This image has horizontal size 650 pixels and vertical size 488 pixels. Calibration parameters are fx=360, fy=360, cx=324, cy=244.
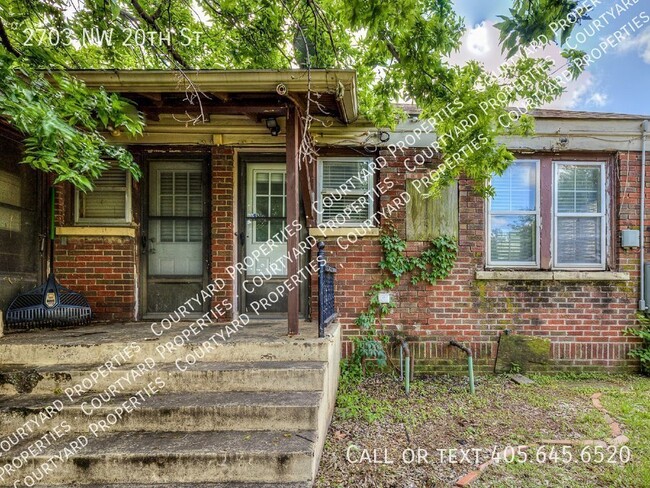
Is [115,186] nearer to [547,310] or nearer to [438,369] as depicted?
[438,369]

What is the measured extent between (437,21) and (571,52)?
1240mm

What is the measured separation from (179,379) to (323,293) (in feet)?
4.80

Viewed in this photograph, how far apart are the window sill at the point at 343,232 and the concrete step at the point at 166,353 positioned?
1742 mm

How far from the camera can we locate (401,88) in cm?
410

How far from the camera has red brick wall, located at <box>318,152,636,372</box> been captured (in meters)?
4.76

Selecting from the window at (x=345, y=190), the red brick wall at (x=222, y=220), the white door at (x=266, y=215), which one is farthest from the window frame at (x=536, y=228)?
the red brick wall at (x=222, y=220)

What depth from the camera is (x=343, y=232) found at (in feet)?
15.7

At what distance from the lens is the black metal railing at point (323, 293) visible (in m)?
3.40

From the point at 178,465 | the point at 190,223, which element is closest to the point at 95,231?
the point at 190,223

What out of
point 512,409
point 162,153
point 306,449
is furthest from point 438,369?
point 162,153

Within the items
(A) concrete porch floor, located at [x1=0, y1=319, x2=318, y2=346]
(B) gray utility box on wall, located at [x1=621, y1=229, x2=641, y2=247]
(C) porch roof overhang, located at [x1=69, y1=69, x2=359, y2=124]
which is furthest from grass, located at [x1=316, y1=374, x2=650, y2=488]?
(C) porch roof overhang, located at [x1=69, y1=69, x2=359, y2=124]

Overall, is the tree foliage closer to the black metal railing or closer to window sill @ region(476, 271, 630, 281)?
window sill @ region(476, 271, 630, 281)

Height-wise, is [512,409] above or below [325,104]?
below

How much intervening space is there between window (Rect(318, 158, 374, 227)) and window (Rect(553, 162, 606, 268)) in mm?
2595
